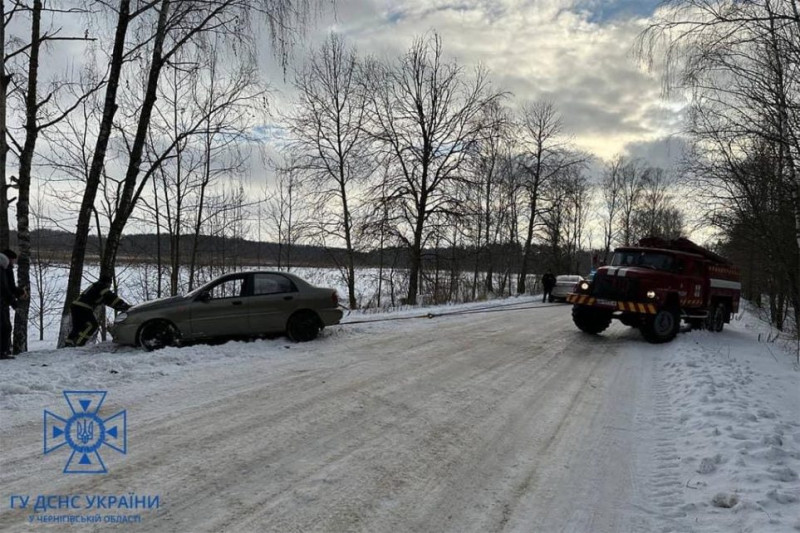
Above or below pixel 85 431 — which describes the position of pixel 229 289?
above

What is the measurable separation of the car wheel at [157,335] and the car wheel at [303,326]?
84.4 inches

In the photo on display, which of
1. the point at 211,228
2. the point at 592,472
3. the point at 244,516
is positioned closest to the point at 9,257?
the point at 244,516

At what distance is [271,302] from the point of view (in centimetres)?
1034

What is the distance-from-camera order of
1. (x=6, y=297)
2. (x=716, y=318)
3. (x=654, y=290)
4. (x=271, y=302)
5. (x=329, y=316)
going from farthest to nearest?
1. (x=716, y=318)
2. (x=654, y=290)
3. (x=329, y=316)
4. (x=271, y=302)
5. (x=6, y=297)

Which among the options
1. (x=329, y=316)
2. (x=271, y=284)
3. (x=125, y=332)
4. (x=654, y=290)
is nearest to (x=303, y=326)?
(x=329, y=316)

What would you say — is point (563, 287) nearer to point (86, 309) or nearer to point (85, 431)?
point (86, 309)

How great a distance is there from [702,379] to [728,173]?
13710mm

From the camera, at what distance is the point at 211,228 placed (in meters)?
27.2

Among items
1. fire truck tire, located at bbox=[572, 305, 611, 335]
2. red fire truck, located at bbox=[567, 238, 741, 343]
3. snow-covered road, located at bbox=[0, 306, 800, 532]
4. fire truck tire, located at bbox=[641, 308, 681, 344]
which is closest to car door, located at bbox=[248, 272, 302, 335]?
snow-covered road, located at bbox=[0, 306, 800, 532]

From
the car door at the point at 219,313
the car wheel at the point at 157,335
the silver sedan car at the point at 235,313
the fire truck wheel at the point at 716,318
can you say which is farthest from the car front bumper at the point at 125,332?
the fire truck wheel at the point at 716,318

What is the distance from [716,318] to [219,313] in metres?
14.1

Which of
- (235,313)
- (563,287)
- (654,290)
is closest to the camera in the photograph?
(235,313)

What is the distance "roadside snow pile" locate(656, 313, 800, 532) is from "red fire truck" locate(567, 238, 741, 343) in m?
2.67

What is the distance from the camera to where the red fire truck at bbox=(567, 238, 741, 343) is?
1220 cm
